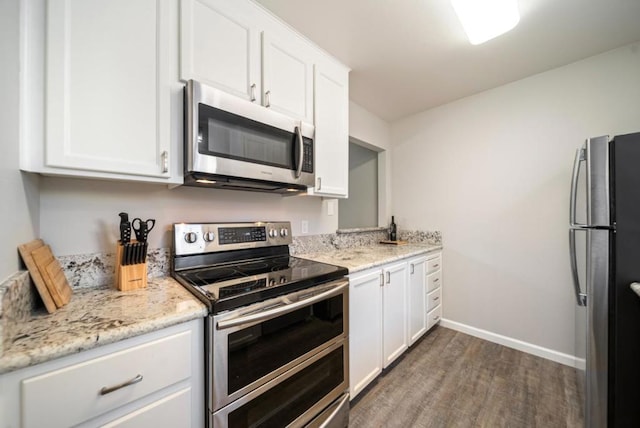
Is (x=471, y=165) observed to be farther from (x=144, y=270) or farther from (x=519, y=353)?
(x=144, y=270)

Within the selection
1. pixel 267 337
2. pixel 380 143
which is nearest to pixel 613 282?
pixel 267 337

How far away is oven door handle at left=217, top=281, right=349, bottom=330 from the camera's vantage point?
3.01ft

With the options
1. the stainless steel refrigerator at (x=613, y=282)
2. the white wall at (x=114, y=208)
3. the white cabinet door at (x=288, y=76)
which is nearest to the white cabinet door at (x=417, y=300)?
the stainless steel refrigerator at (x=613, y=282)

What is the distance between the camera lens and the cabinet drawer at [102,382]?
0.63 m

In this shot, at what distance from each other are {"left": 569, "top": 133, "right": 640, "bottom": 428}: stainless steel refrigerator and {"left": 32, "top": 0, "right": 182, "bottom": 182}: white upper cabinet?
7.06ft

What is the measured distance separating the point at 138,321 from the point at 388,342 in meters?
1.69

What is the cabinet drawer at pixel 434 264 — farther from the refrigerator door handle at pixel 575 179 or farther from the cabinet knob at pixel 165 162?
the cabinet knob at pixel 165 162

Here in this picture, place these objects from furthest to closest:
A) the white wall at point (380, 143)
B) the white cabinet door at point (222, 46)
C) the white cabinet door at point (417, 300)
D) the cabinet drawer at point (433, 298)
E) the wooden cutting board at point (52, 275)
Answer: the white wall at point (380, 143) < the cabinet drawer at point (433, 298) < the white cabinet door at point (417, 300) < the white cabinet door at point (222, 46) < the wooden cutting board at point (52, 275)

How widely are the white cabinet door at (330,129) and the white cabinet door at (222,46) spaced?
1.75 feet

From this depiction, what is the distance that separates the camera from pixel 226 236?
59.0 inches

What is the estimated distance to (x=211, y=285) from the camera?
1092 millimetres

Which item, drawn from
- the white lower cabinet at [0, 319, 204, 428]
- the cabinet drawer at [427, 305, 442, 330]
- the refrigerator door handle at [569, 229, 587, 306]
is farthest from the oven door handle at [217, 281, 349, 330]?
the cabinet drawer at [427, 305, 442, 330]

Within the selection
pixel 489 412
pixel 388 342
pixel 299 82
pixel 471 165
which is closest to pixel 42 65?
pixel 299 82

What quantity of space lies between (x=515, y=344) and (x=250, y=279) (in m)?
2.57
